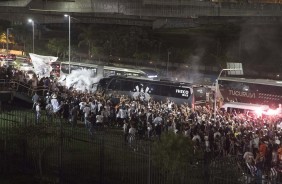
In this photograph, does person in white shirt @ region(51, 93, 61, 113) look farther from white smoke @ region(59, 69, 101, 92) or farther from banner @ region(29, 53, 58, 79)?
white smoke @ region(59, 69, 101, 92)

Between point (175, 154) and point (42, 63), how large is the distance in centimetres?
2695

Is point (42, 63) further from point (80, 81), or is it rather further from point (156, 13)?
point (156, 13)

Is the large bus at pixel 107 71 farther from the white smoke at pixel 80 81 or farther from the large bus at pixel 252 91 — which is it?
the large bus at pixel 252 91

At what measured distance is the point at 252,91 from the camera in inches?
1594

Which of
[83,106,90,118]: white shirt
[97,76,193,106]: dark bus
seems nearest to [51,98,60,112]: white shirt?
[83,106,90,118]: white shirt

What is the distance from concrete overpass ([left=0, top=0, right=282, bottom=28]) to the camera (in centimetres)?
8406

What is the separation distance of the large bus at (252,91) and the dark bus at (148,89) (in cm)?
449

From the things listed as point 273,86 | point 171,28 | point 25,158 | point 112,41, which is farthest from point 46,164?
point 171,28

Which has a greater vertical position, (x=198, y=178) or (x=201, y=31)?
(x=201, y=31)

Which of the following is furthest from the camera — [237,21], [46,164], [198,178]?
[237,21]

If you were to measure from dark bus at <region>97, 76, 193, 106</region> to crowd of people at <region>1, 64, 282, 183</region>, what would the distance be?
4948 millimetres

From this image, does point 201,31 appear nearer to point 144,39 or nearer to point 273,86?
point 144,39

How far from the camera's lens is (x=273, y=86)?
3862cm

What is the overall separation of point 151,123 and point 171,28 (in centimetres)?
6376
